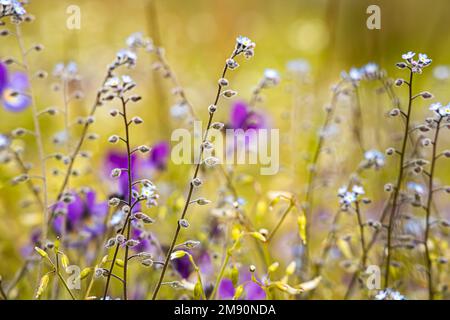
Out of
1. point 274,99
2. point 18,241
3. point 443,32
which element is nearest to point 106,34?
point 274,99

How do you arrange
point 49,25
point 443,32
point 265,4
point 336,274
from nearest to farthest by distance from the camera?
point 336,274, point 443,32, point 49,25, point 265,4

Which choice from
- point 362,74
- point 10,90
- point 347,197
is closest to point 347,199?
point 347,197

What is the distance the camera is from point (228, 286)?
105cm

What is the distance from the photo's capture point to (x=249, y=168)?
1.78 m

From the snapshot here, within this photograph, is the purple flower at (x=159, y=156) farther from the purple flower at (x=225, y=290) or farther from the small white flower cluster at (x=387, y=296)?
the small white flower cluster at (x=387, y=296)

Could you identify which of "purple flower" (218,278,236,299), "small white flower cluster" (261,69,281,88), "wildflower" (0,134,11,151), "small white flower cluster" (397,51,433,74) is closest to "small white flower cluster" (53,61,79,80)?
"wildflower" (0,134,11,151)

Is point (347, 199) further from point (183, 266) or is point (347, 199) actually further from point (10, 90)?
point (10, 90)

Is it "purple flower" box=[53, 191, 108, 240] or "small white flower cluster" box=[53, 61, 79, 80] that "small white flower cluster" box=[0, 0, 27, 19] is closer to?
"small white flower cluster" box=[53, 61, 79, 80]

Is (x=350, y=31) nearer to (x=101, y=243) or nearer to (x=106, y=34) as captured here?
(x=106, y=34)

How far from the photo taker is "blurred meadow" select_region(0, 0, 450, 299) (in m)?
1.00

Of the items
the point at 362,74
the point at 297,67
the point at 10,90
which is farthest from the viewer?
the point at 297,67

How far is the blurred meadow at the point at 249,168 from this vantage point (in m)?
1.00

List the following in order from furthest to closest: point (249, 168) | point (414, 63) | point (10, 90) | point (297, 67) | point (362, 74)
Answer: point (249, 168)
point (297, 67)
point (10, 90)
point (362, 74)
point (414, 63)
